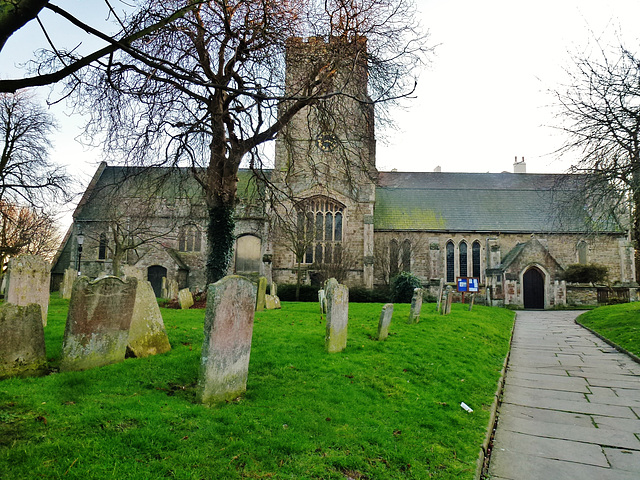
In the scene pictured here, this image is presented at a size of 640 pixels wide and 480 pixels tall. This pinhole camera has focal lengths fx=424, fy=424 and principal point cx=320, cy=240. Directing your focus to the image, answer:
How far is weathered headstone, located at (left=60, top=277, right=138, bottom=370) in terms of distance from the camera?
5.29 m

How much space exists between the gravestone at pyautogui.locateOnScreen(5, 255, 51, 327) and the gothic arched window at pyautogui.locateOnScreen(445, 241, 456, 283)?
81.7 ft

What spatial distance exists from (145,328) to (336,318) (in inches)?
120

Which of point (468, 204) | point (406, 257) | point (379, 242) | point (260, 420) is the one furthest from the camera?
point (468, 204)

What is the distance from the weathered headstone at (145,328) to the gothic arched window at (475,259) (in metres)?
25.4

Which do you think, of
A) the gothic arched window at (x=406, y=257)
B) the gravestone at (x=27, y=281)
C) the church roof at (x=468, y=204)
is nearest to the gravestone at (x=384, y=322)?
Answer: the gravestone at (x=27, y=281)

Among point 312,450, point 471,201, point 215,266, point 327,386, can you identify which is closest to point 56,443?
point 312,450

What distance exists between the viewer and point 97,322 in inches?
216

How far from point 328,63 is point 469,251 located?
2325 centimetres

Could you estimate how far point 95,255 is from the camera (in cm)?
2909

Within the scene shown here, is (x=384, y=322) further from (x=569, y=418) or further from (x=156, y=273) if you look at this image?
(x=156, y=273)

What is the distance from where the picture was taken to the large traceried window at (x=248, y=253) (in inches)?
1130

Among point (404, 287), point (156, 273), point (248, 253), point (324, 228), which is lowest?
point (404, 287)

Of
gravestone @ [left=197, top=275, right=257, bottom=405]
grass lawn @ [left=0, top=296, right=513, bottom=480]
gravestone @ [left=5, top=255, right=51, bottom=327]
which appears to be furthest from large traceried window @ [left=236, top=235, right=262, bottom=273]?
gravestone @ [left=197, top=275, right=257, bottom=405]

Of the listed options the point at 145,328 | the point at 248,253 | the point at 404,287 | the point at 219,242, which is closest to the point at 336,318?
the point at 145,328
